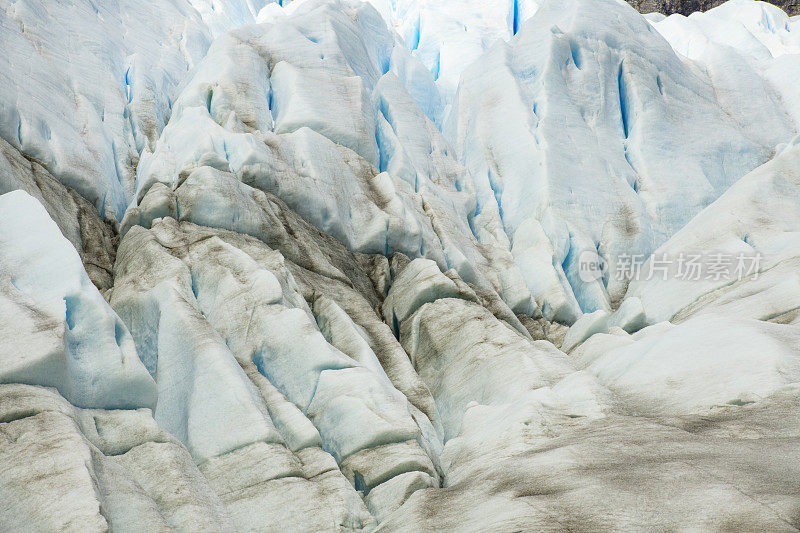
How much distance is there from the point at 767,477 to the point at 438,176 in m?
15.5

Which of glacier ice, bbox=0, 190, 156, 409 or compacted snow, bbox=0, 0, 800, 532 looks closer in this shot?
compacted snow, bbox=0, 0, 800, 532

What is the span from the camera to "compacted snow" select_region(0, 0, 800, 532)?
7.17m

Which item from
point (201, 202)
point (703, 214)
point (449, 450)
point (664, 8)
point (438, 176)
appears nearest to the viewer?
point (449, 450)

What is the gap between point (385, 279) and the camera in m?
15.4

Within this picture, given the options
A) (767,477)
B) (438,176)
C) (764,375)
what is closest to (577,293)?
(438,176)

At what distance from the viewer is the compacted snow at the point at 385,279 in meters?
7.17

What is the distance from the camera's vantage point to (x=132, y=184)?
16.8 meters

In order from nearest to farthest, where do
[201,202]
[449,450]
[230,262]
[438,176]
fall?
[449,450] < [230,262] < [201,202] < [438,176]

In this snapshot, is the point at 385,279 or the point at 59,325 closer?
the point at 59,325

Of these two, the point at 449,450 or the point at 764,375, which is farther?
the point at 449,450

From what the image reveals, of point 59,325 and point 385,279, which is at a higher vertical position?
point 59,325

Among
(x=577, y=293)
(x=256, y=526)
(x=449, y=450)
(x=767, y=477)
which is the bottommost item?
(x=577, y=293)

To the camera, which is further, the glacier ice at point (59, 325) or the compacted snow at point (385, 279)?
the glacier ice at point (59, 325)

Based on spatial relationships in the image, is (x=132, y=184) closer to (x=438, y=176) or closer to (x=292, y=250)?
(x=292, y=250)
